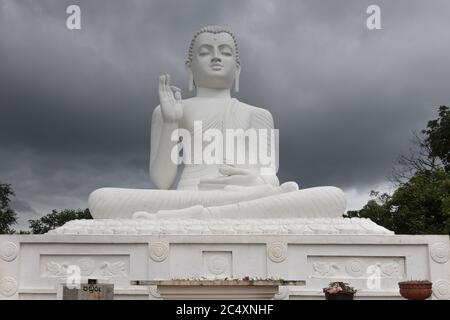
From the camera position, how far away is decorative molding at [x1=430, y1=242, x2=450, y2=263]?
6484 mm

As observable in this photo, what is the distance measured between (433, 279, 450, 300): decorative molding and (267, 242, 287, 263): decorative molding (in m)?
1.67

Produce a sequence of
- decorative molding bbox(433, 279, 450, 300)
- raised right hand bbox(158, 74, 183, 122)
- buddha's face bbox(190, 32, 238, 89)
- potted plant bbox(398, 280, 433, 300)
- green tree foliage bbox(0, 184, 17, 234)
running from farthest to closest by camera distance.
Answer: green tree foliage bbox(0, 184, 17, 234) → buddha's face bbox(190, 32, 238, 89) → raised right hand bbox(158, 74, 183, 122) → decorative molding bbox(433, 279, 450, 300) → potted plant bbox(398, 280, 433, 300)

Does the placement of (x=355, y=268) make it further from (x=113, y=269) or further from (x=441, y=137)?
(x=441, y=137)

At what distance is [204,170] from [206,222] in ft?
6.09

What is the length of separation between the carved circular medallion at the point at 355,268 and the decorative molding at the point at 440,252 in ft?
2.58

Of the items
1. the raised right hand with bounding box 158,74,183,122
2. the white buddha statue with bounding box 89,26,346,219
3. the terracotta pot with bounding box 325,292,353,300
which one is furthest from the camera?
the raised right hand with bounding box 158,74,183,122

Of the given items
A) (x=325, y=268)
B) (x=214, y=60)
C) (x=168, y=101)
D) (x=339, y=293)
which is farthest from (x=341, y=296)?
(x=214, y=60)

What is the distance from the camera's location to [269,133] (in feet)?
30.7

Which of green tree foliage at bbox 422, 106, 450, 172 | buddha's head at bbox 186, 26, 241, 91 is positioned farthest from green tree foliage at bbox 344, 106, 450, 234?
buddha's head at bbox 186, 26, 241, 91

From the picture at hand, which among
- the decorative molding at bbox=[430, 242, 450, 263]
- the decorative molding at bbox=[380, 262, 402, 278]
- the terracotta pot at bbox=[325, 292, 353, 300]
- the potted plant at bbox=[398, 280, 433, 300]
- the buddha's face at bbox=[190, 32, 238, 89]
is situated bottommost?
the terracotta pot at bbox=[325, 292, 353, 300]

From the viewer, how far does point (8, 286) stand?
646 cm

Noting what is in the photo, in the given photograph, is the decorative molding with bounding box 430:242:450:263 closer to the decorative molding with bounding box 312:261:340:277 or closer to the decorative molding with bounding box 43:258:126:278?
the decorative molding with bounding box 312:261:340:277

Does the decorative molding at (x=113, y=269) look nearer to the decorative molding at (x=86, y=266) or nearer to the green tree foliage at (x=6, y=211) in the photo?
the decorative molding at (x=86, y=266)
